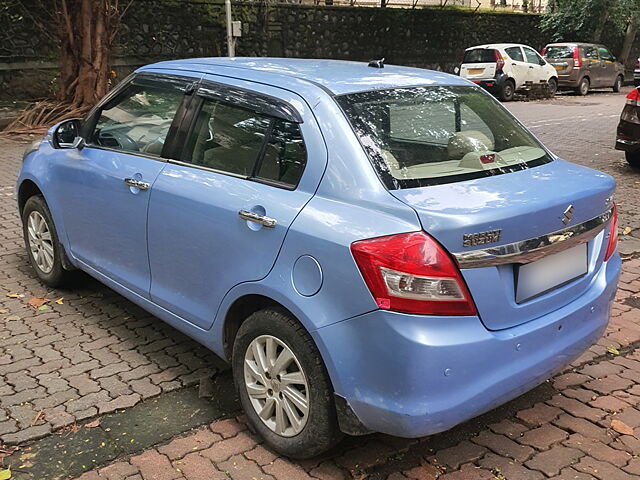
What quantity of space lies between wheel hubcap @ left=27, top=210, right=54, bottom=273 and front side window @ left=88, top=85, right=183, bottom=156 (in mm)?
951

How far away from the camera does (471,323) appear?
101 inches

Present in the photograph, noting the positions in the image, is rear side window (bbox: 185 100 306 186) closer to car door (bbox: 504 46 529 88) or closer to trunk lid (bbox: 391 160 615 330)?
trunk lid (bbox: 391 160 615 330)

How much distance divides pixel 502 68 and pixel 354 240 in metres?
18.7

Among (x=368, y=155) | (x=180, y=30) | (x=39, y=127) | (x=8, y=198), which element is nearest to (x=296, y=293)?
(x=368, y=155)

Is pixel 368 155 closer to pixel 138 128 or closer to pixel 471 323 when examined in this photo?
→ pixel 471 323

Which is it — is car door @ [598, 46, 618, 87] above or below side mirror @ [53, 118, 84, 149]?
below

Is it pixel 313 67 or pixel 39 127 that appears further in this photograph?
pixel 39 127

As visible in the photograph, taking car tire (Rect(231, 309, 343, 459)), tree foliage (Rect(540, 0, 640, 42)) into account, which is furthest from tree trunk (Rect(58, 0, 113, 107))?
tree foliage (Rect(540, 0, 640, 42))

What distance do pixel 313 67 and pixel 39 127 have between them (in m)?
11.4

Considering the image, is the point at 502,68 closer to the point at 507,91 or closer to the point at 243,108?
the point at 507,91

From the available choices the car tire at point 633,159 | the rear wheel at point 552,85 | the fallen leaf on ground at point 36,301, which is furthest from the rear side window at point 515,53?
the fallen leaf on ground at point 36,301

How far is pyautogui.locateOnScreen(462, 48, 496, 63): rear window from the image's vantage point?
20000 millimetres

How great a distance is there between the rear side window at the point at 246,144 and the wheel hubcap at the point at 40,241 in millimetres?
1921

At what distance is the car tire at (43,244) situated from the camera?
4.77 metres
